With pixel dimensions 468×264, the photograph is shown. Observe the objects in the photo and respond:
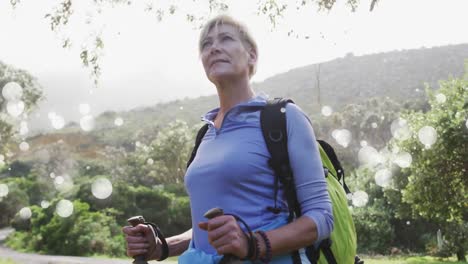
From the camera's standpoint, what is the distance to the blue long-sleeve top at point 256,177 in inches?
73.4

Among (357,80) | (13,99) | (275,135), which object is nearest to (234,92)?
(275,135)

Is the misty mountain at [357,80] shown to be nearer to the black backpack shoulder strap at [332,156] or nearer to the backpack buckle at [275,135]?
the black backpack shoulder strap at [332,156]

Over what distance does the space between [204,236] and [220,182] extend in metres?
0.23

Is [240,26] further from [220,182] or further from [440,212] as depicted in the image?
[440,212]

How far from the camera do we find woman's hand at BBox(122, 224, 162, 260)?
2.24 m

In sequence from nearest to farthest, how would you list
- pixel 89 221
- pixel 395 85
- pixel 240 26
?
pixel 240 26 → pixel 89 221 → pixel 395 85

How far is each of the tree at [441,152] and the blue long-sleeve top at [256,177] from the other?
53.4 ft

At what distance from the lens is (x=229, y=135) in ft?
6.72

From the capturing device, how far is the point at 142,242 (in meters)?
2.27

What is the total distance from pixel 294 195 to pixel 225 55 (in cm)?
61

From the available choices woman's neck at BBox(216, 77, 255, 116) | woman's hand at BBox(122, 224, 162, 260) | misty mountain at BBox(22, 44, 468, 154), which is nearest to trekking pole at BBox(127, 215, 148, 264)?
woman's hand at BBox(122, 224, 162, 260)

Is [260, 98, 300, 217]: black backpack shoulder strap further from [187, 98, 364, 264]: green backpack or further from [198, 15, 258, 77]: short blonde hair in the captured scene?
[198, 15, 258, 77]: short blonde hair

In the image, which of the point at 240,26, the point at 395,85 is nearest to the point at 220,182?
the point at 240,26

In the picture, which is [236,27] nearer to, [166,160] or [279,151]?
[279,151]
